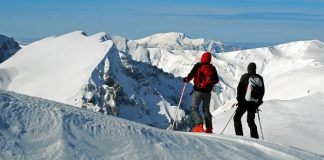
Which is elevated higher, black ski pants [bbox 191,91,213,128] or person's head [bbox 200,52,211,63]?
person's head [bbox 200,52,211,63]

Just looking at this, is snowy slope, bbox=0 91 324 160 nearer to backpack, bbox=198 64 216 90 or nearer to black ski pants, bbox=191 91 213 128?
backpack, bbox=198 64 216 90

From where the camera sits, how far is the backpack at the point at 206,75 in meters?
15.2

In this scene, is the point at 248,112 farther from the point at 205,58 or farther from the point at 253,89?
the point at 205,58

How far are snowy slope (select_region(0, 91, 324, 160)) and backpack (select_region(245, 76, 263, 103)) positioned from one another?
3.43 metres

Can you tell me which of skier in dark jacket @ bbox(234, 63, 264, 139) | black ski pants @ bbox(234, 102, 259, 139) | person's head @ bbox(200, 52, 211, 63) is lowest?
black ski pants @ bbox(234, 102, 259, 139)

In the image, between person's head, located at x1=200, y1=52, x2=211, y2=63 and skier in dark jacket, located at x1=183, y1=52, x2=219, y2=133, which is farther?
skier in dark jacket, located at x1=183, y1=52, x2=219, y2=133

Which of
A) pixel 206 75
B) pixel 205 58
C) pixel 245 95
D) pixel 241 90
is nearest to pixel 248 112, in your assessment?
pixel 245 95

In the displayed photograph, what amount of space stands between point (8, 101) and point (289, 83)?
375 feet

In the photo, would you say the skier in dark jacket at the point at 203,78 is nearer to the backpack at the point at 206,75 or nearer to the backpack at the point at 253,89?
the backpack at the point at 206,75

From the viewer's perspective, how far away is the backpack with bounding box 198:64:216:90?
1517cm

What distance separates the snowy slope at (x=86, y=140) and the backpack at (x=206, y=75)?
367 cm

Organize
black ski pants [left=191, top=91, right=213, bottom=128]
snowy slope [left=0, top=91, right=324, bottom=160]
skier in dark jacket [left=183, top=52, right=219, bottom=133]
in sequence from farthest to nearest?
1. black ski pants [left=191, top=91, right=213, bottom=128]
2. skier in dark jacket [left=183, top=52, right=219, bottom=133]
3. snowy slope [left=0, top=91, right=324, bottom=160]

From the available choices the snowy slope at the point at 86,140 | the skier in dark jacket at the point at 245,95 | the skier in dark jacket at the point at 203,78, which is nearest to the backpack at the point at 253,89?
the skier in dark jacket at the point at 245,95

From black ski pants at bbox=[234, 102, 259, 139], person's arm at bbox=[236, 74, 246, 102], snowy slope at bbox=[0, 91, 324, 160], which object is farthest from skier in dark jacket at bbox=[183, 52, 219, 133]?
snowy slope at bbox=[0, 91, 324, 160]
